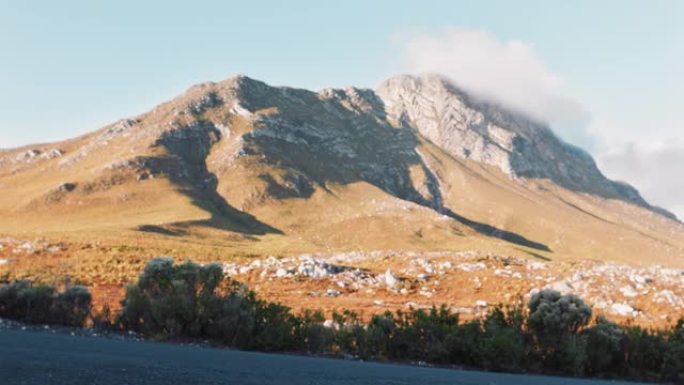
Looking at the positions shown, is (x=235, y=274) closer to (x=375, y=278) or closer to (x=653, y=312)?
(x=375, y=278)

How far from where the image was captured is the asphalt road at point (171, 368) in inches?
509

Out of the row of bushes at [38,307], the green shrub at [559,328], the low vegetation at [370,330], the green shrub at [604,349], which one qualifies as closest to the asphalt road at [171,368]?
the low vegetation at [370,330]

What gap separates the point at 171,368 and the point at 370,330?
12.6 meters

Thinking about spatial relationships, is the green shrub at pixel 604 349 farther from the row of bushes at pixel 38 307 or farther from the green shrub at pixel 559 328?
the row of bushes at pixel 38 307

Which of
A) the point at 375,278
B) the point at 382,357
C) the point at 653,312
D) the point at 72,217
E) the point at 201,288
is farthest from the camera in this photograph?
the point at 72,217

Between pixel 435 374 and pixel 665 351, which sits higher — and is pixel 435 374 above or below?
below

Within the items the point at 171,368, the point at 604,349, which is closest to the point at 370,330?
the point at 604,349

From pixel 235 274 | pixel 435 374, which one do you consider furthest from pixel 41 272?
pixel 435 374

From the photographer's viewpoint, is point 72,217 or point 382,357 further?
point 72,217

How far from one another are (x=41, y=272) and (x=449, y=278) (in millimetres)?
33105

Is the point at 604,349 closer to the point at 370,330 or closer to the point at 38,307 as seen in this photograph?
the point at 370,330

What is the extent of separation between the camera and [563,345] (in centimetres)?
2770

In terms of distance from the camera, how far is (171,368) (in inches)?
612

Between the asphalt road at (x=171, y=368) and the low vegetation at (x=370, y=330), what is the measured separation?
248 centimetres
